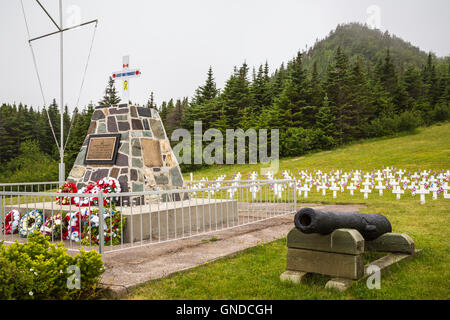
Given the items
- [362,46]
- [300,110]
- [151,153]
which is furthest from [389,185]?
[362,46]

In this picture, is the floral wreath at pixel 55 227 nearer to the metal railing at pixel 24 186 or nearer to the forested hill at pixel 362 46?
the metal railing at pixel 24 186

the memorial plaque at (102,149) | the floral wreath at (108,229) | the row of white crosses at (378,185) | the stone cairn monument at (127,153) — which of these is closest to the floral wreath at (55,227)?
the floral wreath at (108,229)

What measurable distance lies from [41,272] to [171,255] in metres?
2.55

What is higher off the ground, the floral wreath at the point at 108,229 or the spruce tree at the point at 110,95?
the spruce tree at the point at 110,95

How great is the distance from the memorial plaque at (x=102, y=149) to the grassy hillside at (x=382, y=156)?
1344cm

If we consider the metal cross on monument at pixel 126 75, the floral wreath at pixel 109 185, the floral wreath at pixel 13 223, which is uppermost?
the metal cross on monument at pixel 126 75

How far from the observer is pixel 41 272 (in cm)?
344

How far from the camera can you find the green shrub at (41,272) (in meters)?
3.28

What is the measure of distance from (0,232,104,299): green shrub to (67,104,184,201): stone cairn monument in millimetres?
4694

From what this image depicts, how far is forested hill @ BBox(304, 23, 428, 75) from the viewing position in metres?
96.9

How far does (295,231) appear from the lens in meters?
4.64

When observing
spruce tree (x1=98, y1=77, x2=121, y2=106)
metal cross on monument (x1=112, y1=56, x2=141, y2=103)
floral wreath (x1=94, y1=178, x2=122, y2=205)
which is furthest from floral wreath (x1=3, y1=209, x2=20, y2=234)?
spruce tree (x1=98, y1=77, x2=121, y2=106)

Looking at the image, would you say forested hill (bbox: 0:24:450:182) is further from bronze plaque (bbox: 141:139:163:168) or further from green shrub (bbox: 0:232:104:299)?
green shrub (bbox: 0:232:104:299)
